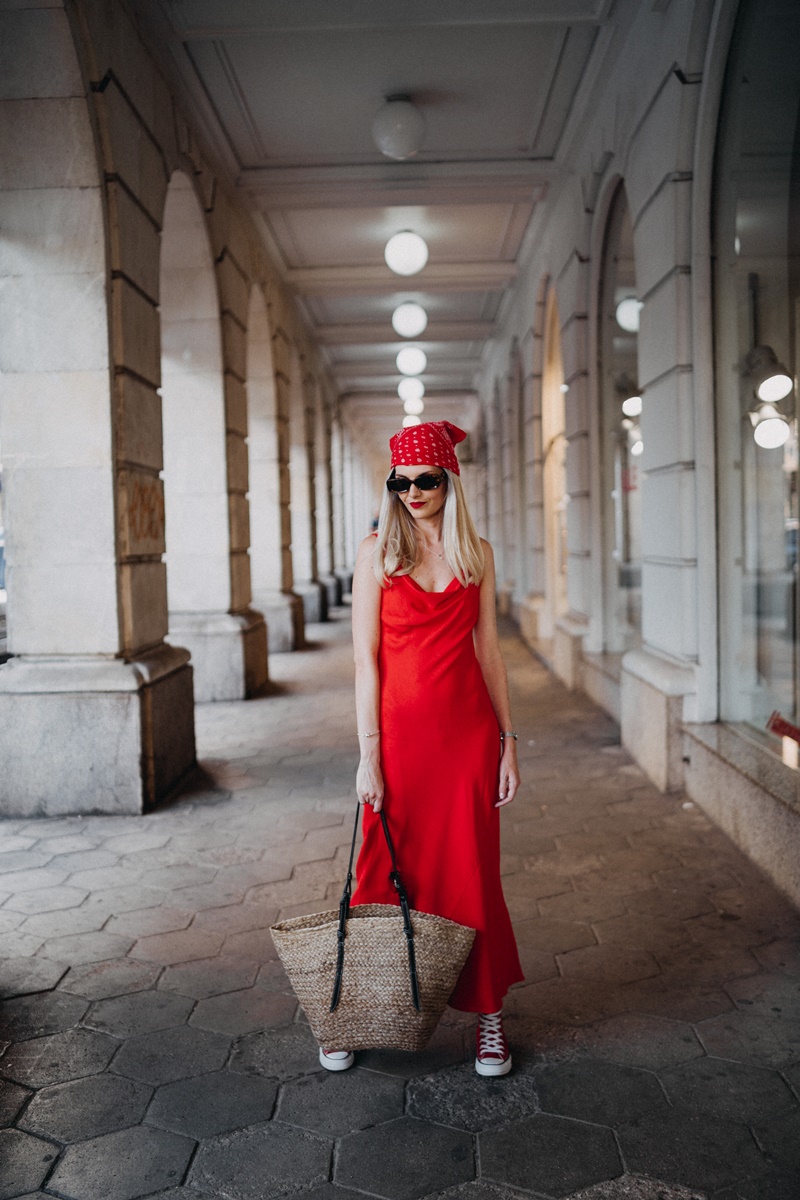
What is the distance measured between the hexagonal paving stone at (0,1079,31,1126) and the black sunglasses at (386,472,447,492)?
196 centimetres

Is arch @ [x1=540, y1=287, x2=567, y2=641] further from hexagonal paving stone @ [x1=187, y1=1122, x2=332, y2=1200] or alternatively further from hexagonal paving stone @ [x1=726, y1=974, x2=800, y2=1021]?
hexagonal paving stone @ [x1=187, y1=1122, x2=332, y2=1200]

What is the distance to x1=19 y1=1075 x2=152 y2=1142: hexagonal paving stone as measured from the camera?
2355 millimetres

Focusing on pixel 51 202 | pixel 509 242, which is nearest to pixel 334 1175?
pixel 51 202

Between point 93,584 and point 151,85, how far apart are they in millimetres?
3318

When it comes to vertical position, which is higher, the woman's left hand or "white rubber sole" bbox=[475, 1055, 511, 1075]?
the woman's left hand

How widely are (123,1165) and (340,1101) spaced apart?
1.84 feet

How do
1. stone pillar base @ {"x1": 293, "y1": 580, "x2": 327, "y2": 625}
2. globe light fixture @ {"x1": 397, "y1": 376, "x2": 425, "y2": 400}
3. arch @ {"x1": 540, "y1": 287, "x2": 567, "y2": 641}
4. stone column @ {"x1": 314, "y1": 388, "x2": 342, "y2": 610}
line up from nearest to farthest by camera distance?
arch @ {"x1": 540, "y1": 287, "x2": 567, "y2": 641}, stone pillar base @ {"x1": 293, "y1": 580, "x2": 327, "y2": 625}, stone column @ {"x1": 314, "y1": 388, "x2": 342, "y2": 610}, globe light fixture @ {"x1": 397, "y1": 376, "x2": 425, "y2": 400}

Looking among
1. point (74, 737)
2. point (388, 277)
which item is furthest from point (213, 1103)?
point (388, 277)

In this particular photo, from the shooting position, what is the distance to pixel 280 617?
38.8ft

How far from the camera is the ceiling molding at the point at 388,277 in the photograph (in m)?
11.4

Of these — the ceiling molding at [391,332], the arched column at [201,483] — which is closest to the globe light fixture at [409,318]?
the ceiling molding at [391,332]

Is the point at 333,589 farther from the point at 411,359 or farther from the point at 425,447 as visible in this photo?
the point at 425,447

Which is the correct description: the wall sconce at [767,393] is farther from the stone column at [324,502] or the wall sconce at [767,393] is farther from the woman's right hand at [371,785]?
the stone column at [324,502]

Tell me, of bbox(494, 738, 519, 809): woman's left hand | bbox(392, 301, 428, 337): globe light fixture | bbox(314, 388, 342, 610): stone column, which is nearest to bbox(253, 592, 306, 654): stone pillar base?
bbox(392, 301, 428, 337): globe light fixture
